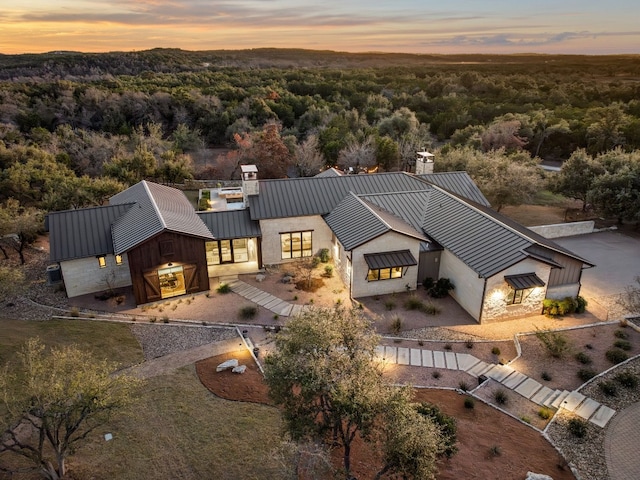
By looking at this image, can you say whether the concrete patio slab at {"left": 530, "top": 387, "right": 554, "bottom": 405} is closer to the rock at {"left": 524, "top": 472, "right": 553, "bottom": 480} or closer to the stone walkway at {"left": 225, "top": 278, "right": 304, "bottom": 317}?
the rock at {"left": 524, "top": 472, "right": 553, "bottom": 480}

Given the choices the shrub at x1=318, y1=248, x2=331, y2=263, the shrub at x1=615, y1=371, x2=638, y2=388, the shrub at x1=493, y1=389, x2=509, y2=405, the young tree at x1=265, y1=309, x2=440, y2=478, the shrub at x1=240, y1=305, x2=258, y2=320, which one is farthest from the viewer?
the shrub at x1=318, y1=248, x2=331, y2=263

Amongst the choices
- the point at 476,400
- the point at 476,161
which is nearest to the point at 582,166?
the point at 476,161

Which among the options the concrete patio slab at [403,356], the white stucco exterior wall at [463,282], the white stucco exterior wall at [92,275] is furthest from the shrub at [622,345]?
the white stucco exterior wall at [92,275]

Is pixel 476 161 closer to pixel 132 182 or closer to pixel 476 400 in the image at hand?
pixel 476 400

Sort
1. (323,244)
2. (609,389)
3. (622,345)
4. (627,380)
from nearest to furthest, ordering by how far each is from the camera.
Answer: (609,389), (627,380), (622,345), (323,244)

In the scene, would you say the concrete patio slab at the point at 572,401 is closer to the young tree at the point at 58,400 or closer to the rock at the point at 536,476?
the rock at the point at 536,476

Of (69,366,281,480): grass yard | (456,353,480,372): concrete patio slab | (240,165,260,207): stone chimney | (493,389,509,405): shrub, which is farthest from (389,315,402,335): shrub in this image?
(240,165,260,207): stone chimney

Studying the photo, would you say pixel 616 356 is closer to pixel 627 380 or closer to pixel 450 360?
pixel 627 380

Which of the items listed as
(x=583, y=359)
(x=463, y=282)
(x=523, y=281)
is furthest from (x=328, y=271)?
(x=583, y=359)
